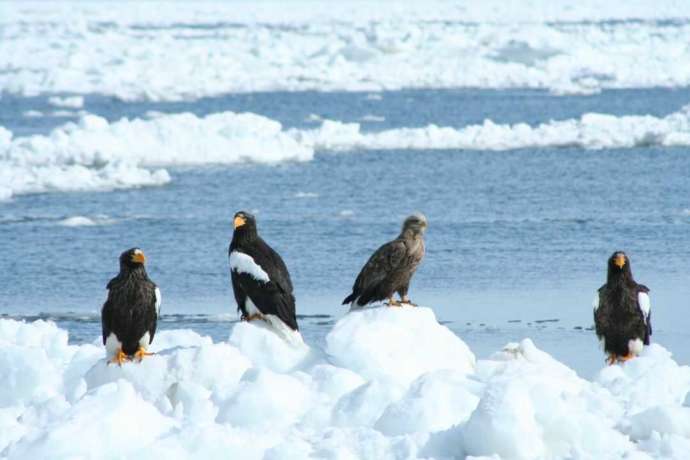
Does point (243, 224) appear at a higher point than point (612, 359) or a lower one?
higher

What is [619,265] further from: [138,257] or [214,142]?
[214,142]

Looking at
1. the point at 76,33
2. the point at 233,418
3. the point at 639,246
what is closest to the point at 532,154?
the point at 639,246

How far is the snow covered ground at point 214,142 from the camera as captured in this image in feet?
57.8

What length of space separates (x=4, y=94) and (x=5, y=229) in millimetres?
15532

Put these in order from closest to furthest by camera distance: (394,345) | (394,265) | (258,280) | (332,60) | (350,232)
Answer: (394,345) < (258,280) < (394,265) < (350,232) < (332,60)

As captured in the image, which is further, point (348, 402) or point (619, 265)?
point (619, 265)

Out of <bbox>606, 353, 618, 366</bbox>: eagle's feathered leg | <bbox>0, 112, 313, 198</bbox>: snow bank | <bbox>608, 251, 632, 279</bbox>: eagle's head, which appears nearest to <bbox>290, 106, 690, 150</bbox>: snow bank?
<bbox>0, 112, 313, 198</bbox>: snow bank

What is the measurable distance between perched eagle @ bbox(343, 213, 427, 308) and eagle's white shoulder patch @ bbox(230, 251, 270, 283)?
1.72 feet

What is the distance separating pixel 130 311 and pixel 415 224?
1.48m

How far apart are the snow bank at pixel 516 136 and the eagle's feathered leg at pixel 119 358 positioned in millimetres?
13812

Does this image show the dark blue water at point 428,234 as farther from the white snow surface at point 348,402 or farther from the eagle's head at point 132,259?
the eagle's head at point 132,259

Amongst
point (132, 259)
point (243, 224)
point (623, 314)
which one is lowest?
point (623, 314)

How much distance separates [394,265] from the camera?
746 centimetres

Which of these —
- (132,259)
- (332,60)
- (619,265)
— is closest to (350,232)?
(619,265)
